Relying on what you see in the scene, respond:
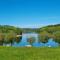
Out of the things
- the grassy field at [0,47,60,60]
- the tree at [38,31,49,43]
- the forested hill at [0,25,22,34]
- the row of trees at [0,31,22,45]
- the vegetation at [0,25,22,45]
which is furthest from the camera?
the forested hill at [0,25,22,34]

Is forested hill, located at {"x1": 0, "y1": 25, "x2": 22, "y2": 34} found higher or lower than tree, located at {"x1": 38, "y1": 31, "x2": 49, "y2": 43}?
higher

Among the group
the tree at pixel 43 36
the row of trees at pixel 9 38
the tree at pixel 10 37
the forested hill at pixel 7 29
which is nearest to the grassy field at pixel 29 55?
the row of trees at pixel 9 38

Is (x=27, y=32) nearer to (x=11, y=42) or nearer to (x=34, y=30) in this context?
(x=34, y=30)

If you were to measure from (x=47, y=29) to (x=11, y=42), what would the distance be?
13.9 feet

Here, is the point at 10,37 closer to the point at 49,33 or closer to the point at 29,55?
the point at 49,33

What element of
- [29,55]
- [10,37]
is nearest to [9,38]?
[10,37]

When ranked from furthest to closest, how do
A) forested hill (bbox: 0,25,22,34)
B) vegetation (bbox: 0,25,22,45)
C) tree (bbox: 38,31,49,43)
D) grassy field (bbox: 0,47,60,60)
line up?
1. forested hill (bbox: 0,25,22,34)
2. tree (bbox: 38,31,49,43)
3. vegetation (bbox: 0,25,22,45)
4. grassy field (bbox: 0,47,60,60)

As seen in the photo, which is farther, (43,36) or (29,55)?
(43,36)

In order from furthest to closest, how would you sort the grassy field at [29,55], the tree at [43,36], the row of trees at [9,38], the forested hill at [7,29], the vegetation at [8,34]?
the forested hill at [7,29], the tree at [43,36], the vegetation at [8,34], the row of trees at [9,38], the grassy field at [29,55]

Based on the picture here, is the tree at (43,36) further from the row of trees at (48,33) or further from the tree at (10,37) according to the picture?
the tree at (10,37)

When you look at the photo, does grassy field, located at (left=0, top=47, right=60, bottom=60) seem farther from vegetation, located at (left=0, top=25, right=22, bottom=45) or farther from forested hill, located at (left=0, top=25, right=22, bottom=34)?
forested hill, located at (left=0, top=25, right=22, bottom=34)

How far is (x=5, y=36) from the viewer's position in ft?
51.4

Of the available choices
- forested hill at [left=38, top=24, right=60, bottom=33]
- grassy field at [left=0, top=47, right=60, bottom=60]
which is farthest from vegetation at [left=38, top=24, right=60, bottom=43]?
grassy field at [left=0, top=47, right=60, bottom=60]

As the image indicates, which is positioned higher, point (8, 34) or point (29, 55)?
point (8, 34)
